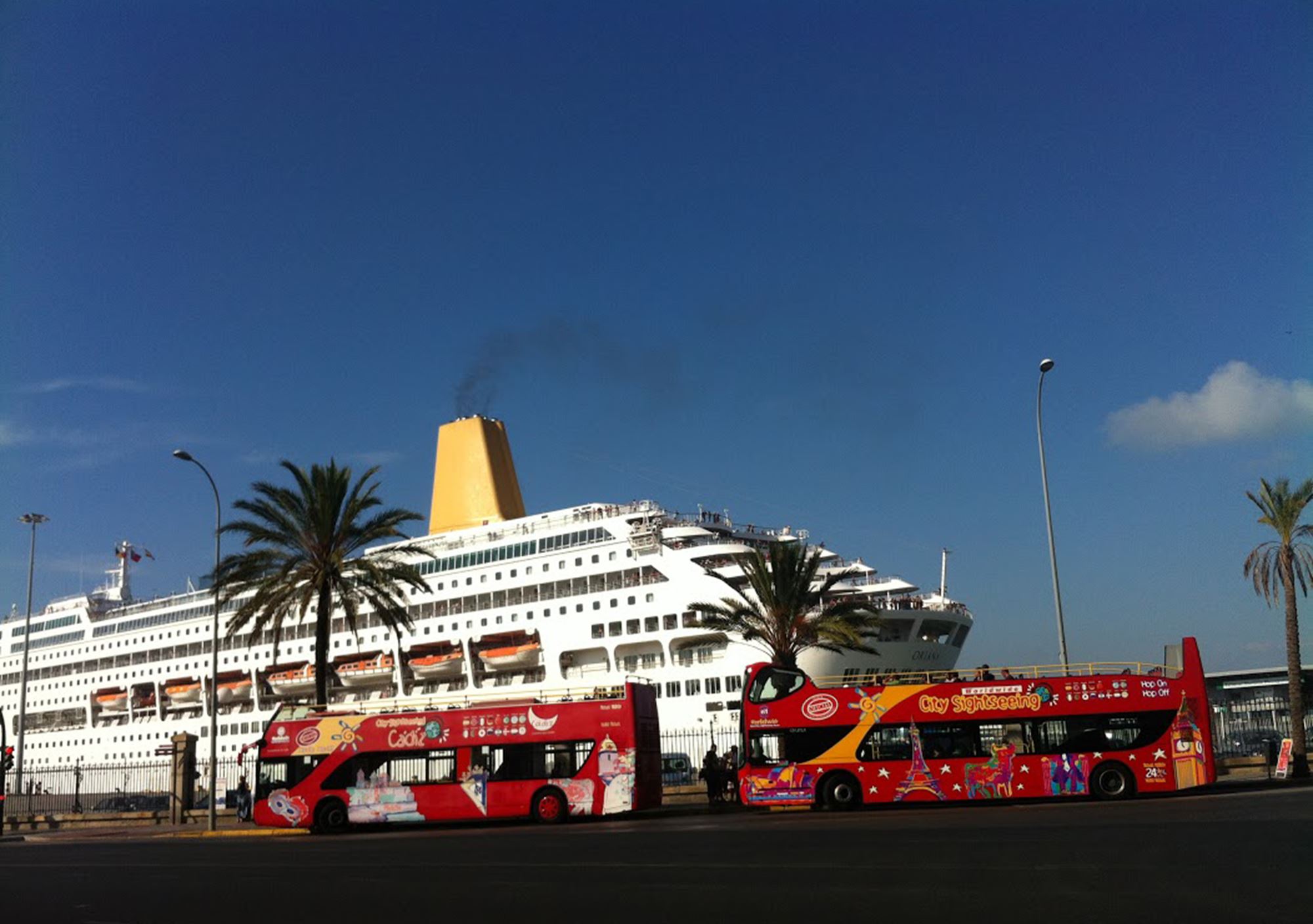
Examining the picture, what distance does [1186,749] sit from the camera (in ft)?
78.6

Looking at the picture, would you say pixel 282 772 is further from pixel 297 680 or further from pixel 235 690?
pixel 235 690

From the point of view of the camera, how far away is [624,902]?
10.2m

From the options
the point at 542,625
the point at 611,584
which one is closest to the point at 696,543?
the point at 611,584

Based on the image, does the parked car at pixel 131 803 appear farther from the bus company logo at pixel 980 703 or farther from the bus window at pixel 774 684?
the bus company logo at pixel 980 703

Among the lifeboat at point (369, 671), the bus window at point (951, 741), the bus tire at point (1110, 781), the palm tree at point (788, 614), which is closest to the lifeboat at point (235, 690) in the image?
the lifeboat at point (369, 671)

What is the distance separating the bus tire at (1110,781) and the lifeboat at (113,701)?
6445cm

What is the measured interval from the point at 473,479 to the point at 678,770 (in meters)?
24.4

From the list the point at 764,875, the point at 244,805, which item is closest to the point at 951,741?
the point at 764,875

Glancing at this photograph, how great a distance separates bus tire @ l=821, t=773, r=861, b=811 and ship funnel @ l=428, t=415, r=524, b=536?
38436mm

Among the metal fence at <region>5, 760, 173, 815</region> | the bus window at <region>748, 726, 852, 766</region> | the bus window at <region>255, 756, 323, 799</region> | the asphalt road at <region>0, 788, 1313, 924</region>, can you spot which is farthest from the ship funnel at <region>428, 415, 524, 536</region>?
the asphalt road at <region>0, 788, 1313, 924</region>

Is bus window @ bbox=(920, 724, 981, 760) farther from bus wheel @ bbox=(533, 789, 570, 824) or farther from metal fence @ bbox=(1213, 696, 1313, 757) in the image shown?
metal fence @ bbox=(1213, 696, 1313, 757)

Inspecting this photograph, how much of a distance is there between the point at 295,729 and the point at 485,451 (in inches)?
1399

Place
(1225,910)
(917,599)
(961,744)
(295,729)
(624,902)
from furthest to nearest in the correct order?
(917,599) < (295,729) < (961,744) < (624,902) < (1225,910)

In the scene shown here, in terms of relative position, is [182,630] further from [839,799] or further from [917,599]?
[839,799]
